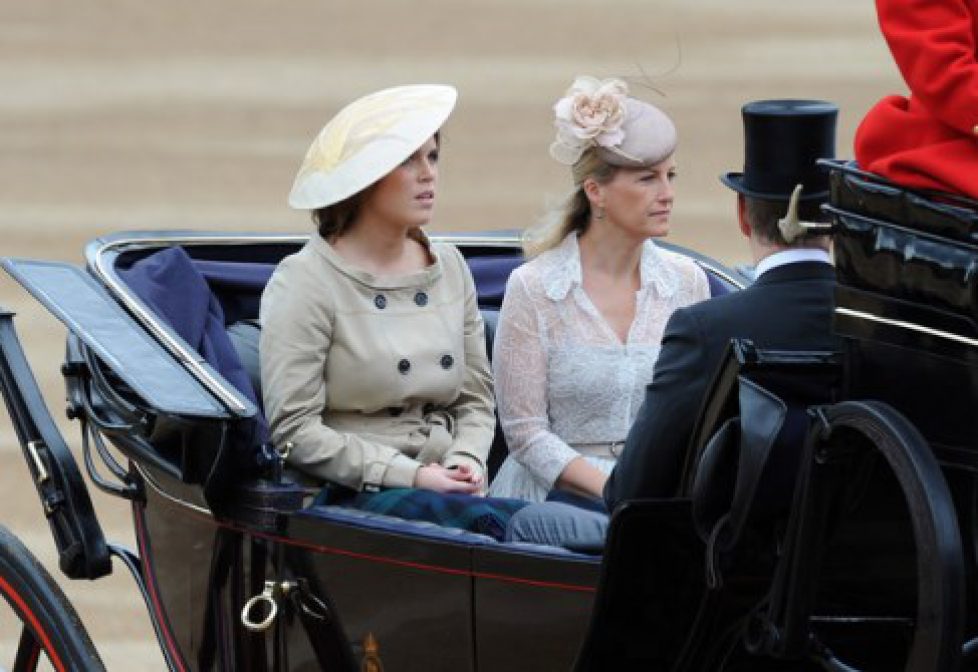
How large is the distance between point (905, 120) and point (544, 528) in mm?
775

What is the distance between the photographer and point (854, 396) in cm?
280

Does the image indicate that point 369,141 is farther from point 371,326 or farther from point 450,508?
point 450,508

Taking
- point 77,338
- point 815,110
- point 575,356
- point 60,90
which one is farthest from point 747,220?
point 60,90

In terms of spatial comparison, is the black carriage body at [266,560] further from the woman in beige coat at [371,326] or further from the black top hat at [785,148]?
the black top hat at [785,148]

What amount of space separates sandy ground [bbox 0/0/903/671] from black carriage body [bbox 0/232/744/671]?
2595 millimetres

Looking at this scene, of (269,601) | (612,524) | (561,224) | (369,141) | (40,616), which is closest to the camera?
(612,524)

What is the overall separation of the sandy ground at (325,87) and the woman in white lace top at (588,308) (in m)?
2.26

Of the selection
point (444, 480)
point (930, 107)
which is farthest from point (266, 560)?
point (930, 107)

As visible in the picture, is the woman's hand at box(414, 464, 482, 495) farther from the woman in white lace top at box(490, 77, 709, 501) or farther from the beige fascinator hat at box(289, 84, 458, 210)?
the beige fascinator hat at box(289, 84, 458, 210)

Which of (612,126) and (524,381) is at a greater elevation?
(612,126)

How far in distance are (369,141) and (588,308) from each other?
43 cm

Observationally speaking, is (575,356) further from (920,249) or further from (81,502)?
(920,249)

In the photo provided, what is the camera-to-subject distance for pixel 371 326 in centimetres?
379

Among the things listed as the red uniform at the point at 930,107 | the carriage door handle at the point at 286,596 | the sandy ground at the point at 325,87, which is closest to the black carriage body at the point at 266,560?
the carriage door handle at the point at 286,596
